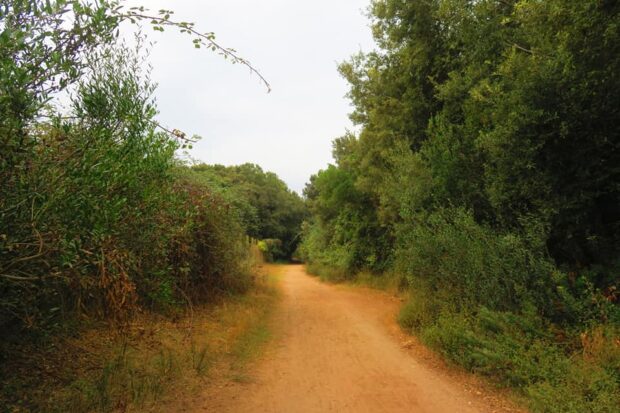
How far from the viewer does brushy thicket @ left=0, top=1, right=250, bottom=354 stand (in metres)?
3.32

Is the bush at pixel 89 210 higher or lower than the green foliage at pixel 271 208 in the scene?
lower

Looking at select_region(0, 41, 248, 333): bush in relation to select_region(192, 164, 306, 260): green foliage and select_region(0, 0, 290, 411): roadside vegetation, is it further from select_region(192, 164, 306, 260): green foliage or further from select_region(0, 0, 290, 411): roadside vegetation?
select_region(192, 164, 306, 260): green foliage

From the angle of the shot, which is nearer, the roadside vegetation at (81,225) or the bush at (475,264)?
the roadside vegetation at (81,225)

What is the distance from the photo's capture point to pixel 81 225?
3855 millimetres

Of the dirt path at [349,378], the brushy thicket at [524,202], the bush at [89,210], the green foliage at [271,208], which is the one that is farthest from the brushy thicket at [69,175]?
the green foliage at [271,208]

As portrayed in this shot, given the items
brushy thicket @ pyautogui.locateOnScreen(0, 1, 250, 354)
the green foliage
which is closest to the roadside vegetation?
brushy thicket @ pyautogui.locateOnScreen(0, 1, 250, 354)

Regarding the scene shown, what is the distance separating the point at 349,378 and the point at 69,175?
5161 millimetres

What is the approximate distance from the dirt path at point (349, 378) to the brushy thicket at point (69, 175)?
226 cm

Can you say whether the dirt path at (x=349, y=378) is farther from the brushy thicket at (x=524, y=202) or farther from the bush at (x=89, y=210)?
the bush at (x=89, y=210)

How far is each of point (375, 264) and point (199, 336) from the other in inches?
459

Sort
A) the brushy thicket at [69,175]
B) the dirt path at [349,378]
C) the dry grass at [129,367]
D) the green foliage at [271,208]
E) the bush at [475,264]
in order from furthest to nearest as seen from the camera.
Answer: the green foliage at [271,208], the bush at [475,264], the dirt path at [349,378], the dry grass at [129,367], the brushy thicket at [69,175]

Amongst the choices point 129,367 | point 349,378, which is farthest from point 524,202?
point 129,367

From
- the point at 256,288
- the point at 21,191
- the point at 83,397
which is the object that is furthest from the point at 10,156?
the point at 256,288

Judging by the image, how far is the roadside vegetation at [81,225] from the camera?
3383 mm
